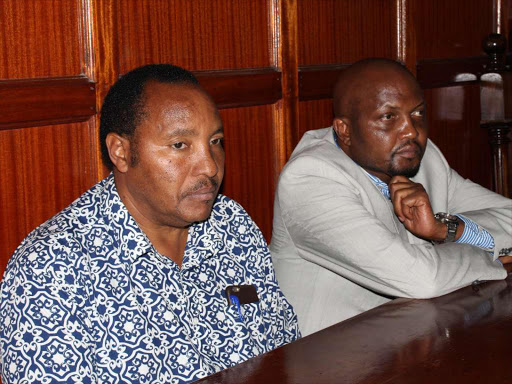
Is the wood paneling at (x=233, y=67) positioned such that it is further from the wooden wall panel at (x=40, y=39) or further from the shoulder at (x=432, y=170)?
the shoulder at (x=432, y=170)

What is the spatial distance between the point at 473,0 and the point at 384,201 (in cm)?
231

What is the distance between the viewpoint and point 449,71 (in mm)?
4234

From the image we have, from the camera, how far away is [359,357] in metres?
1.56

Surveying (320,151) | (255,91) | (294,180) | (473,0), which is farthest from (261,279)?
(473,0)

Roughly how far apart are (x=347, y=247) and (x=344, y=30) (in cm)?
147

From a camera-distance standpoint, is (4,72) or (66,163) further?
(66,163)

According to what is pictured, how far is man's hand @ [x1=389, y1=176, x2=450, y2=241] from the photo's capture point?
2.50m

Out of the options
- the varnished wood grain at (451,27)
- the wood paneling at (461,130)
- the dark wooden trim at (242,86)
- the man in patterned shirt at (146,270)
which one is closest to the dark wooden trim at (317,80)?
the dark wooden trim at (242,86)

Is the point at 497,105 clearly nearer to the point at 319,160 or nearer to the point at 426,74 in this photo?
the point at 426,74

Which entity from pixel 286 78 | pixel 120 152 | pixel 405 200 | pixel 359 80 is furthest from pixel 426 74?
pixel 120 152

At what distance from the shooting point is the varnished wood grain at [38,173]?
218 centimetres

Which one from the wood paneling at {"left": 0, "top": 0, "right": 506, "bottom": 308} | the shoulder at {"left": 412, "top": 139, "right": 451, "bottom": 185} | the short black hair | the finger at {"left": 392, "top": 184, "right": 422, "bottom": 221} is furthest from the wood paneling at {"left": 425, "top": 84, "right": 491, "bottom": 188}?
the short black hair

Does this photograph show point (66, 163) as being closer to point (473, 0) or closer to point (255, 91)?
point (255, 91)

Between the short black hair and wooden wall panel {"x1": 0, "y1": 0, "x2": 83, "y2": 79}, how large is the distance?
378 mm
